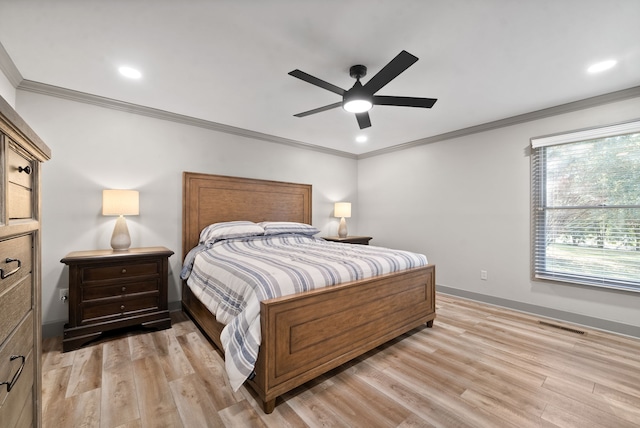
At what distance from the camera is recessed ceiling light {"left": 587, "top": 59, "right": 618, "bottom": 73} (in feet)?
7.36

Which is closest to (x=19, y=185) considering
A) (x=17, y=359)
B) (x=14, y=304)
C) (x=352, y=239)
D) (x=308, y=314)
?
(x=14, y=304)

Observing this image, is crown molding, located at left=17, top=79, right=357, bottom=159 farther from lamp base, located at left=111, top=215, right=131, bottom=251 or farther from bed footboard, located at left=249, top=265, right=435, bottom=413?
bed footboard, located at left=249, top=265, right=435, bottom=413

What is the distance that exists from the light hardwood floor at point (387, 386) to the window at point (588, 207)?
27.9 inches

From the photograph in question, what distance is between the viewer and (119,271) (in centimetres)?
264

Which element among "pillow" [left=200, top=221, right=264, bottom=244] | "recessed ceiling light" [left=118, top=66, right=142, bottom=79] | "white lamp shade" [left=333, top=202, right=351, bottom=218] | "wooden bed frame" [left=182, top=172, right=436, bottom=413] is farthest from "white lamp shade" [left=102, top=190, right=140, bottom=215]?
"white lamp shade" [left=333, top=202, right=351, bottom=218]

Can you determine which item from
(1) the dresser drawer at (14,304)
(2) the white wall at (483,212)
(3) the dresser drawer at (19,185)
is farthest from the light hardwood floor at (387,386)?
(3) the dresser drawer at (19,185)

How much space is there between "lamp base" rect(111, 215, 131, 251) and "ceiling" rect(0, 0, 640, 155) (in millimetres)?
1310

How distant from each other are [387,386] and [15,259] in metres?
2.04

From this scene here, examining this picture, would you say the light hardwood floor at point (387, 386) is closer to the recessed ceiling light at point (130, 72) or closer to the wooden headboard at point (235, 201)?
the wooden headboard at point (235, 201)

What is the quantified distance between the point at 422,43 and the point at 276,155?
274 centimetres

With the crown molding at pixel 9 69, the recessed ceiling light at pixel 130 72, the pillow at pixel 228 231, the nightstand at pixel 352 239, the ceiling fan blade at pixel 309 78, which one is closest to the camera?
the ceiling fan blade at pixel 309 78

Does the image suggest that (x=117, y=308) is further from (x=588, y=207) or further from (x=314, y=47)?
(x=588, y=207)

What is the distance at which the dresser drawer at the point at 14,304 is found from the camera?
29.1 inches

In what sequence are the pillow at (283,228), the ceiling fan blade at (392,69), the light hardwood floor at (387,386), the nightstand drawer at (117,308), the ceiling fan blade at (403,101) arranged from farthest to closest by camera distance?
1. the pillow at (283,228)
2. the nightstand drawer at (117,308)
3. the ceiling fan blade at (403,101)
4. the ceiling fan blade at (392,69)
5. the light hardwood floor at (387,386)
